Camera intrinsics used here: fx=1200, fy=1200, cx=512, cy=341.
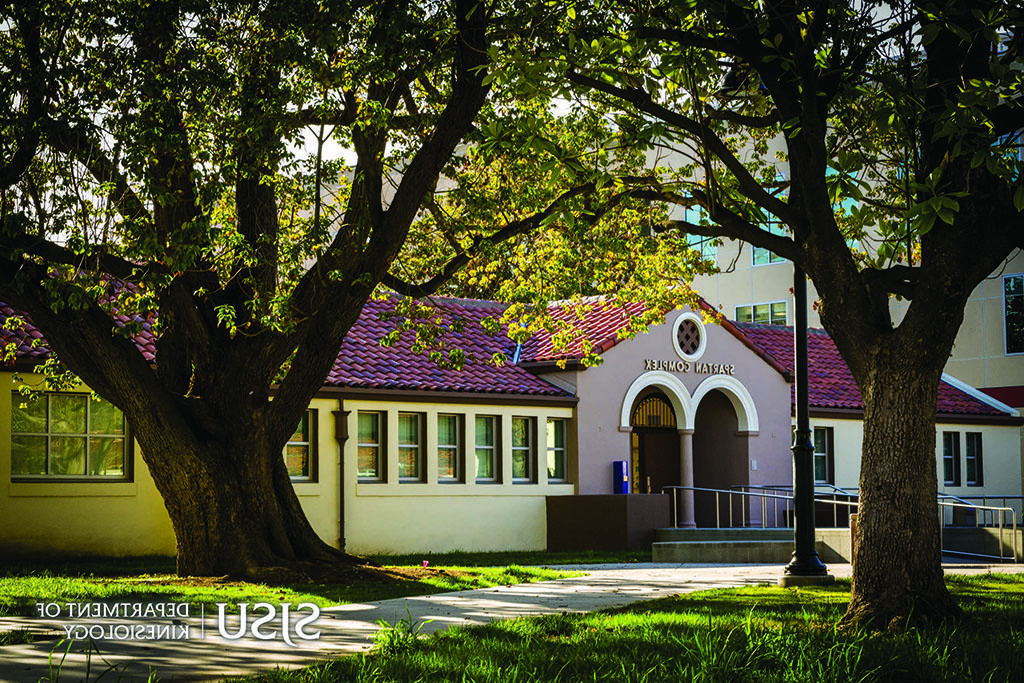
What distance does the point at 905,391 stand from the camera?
397 inches

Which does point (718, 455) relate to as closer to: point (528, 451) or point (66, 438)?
point (528, 451)

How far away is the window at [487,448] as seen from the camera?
83.6 feet

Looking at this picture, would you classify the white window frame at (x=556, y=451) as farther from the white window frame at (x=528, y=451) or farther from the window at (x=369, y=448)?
the window at (x=369, y=448)

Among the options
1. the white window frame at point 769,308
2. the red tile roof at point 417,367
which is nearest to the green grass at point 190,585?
the red tile roof at point 417,367

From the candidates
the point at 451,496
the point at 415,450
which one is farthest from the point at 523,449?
the point at 415,450

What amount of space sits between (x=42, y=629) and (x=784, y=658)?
230 inches

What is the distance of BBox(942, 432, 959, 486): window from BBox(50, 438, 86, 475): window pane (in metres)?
23.5

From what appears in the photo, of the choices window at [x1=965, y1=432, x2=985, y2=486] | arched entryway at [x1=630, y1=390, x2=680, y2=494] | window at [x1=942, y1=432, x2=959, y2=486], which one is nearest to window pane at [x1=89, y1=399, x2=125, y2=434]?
arched entryway at [x1=630, y1=390, x2=680, y2=494]

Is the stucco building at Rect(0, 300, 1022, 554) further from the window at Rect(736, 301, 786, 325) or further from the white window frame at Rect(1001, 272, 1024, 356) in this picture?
the window at Rect(736, 301, 786, 325)

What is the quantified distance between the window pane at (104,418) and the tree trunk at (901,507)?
14.3 meters

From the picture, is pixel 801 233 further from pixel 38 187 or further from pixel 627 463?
pixel 627 463

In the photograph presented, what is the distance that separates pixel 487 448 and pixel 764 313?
20041 millimetres

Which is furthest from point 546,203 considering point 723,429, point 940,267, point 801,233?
point 723,429

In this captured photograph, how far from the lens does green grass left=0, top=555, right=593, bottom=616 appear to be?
12.1m
